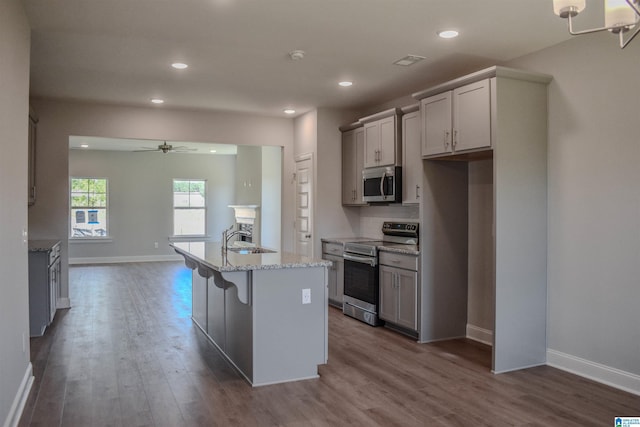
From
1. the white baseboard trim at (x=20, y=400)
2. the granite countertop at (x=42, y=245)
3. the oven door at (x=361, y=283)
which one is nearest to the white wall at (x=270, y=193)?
the oven door at (x=361, y=283)

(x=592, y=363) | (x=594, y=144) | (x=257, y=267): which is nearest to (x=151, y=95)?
(x=257, y=267)

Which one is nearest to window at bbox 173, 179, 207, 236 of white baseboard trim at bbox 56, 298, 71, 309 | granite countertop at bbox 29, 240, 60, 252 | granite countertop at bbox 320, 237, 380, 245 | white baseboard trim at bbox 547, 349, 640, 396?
white baseboard trim at bbox 56, 298, 71, 309

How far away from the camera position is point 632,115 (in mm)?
3459

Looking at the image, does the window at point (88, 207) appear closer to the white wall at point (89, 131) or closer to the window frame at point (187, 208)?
the window frame at point (187, 208)

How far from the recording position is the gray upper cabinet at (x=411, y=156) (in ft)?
16.6

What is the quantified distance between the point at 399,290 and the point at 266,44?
2715 mm

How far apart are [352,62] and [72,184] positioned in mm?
9035

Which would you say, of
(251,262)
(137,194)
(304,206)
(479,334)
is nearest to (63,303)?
(304,206)

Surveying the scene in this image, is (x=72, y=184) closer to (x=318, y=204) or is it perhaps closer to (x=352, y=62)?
(x=318, y=204)

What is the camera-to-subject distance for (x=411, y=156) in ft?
17.0

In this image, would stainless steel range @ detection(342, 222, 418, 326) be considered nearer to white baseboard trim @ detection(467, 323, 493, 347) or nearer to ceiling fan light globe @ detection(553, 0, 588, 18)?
white baseboard trim @ detection(467, 323, 493, 347)

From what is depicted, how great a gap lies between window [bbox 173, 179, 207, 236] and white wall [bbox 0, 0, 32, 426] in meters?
8.73

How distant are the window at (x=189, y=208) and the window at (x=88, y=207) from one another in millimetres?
1616

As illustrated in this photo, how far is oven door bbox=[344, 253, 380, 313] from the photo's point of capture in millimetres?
5363
